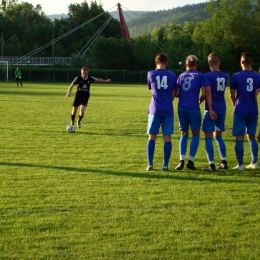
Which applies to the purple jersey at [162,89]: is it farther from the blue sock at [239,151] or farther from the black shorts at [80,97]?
the black shorts at [80,97]

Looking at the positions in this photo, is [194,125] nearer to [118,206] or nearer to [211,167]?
[211,167]

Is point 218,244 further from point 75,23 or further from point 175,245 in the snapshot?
point 75,23

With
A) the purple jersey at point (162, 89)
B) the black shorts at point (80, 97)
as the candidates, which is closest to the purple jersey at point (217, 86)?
the purple jersey at point (162, 89)

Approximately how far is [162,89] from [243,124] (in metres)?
1.49

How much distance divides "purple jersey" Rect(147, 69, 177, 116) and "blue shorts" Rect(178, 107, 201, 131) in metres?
0.26

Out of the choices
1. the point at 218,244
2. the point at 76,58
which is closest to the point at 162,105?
the point at 218,244

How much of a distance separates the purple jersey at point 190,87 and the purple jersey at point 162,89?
0.17 metres

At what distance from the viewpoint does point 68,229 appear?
19.6 feet

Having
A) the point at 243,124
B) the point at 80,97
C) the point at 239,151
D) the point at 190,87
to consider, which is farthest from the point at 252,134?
the point at 80,97

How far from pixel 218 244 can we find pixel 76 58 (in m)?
70.8

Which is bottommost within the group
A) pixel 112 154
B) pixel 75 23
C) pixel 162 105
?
pixel 112 154

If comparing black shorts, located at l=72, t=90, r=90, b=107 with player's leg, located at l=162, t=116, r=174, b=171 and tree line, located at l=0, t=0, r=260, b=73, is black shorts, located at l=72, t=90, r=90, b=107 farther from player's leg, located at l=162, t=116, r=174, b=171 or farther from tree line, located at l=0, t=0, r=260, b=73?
tree line, located at l=0, t=0, r=260, b=73

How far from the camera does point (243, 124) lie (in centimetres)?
949

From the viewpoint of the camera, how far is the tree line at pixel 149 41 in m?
76.2
